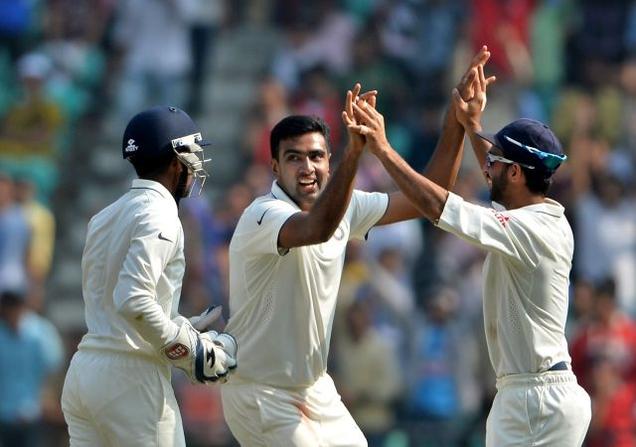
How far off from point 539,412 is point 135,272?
2.06 m

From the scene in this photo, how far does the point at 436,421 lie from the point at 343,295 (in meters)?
1.43

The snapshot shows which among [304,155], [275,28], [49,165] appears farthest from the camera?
[275,28]

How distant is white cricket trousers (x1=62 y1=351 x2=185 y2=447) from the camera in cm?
797

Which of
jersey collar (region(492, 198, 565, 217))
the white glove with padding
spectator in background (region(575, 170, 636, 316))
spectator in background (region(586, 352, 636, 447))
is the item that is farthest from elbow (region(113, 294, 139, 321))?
spectator in background (region(575, 170, 636, 316))

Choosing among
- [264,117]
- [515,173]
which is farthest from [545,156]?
[264,117]

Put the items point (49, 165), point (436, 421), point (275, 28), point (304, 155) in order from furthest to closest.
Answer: point (275, 28) < point (49, 165) < point (436, 421) < point (304, 155)

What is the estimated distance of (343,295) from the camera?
14883 millimetres

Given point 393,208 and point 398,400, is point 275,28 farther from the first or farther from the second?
point 393,208

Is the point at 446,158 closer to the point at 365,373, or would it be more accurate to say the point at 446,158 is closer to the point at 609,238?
the point at 365,373

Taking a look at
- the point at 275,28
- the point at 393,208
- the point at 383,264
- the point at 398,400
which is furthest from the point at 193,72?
the point at 393,208

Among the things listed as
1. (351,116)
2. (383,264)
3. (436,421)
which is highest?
(351,116)

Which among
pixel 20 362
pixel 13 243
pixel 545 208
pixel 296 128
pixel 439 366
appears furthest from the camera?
pixel 13 243

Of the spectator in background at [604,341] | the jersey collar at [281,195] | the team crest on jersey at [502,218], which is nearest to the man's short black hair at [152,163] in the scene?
the jersey collar at [281,195]

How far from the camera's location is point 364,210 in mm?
9031
